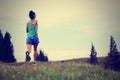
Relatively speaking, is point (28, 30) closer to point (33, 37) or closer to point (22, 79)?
point (33, 37)

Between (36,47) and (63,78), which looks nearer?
(63,78)

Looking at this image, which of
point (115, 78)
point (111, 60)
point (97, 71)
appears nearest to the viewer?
point (115, 78)

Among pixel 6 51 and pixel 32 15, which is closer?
pixel 32 15

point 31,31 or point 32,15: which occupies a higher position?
point 32,15

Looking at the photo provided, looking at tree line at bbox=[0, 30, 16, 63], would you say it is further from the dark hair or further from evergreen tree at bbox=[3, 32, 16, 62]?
the dark hair

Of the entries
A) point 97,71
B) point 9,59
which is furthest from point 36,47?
point 9,59

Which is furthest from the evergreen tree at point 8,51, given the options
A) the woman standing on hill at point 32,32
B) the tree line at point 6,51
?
the woman standing on hill at point 32,32

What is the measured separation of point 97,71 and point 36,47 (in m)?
4.42

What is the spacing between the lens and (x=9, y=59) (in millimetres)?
42281

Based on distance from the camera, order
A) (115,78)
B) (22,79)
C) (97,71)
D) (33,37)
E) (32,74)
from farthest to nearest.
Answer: (33,37), (97,71), (115,78), (32,74), (22,79)

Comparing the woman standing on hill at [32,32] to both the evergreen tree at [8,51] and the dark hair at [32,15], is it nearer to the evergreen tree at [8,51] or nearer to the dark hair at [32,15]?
the dark hair at [32,15]

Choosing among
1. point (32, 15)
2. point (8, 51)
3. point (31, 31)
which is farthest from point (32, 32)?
point (8, 51)

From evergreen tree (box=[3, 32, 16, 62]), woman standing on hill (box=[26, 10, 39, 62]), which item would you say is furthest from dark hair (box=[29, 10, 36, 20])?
evergreen tree (box=[3, 32, 16, 62])

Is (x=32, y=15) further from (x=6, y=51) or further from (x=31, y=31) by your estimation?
(x=6, y=51)
